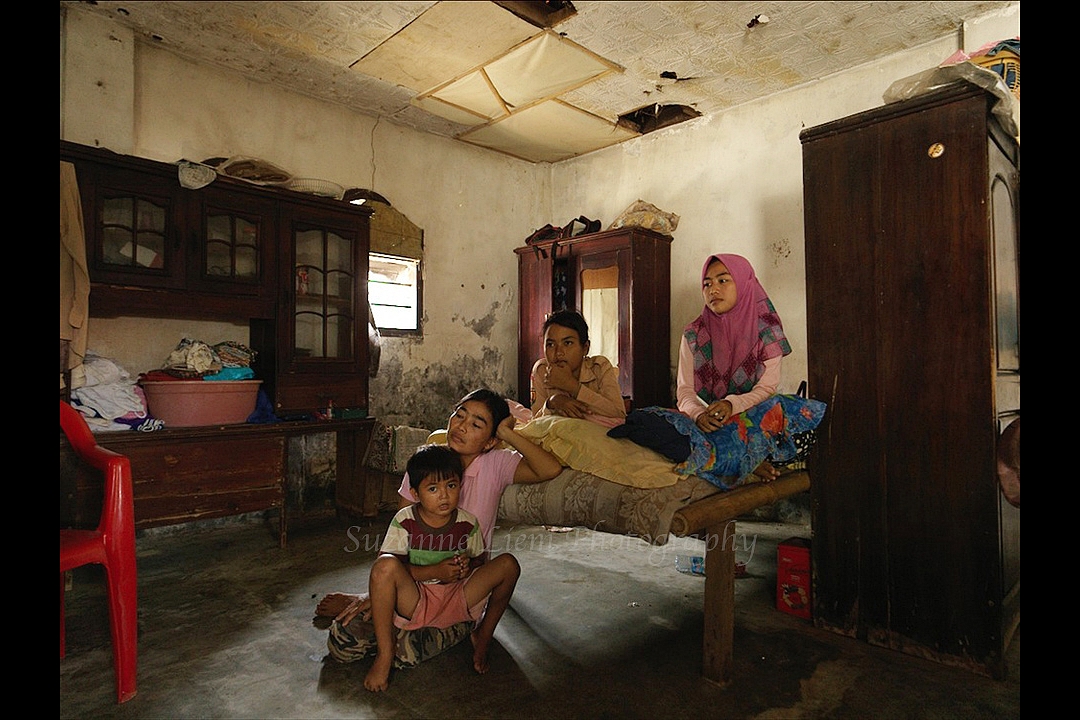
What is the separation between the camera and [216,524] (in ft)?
12.2

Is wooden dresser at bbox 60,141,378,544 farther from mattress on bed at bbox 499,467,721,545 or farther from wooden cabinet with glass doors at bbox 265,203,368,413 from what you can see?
mattress on bed at bbox 499,467,721,545

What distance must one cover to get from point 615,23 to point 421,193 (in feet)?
7.29

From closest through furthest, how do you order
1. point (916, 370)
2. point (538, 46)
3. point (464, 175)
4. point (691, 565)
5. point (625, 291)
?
point (916, 370), point (691, 565), point (538, 46), point (625, 291), point (464, 175)

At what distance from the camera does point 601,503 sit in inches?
72.3

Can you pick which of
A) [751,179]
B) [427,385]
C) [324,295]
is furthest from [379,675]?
[751,179]

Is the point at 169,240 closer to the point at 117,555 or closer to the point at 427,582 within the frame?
the point at 117,555

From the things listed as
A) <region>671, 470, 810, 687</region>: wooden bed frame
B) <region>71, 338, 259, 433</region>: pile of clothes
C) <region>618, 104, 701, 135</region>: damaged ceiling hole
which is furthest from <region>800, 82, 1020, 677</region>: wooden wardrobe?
<region>71, 338, 259, 433</region>: pile of clothes

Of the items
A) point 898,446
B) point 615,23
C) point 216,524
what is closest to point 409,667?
point 898,446

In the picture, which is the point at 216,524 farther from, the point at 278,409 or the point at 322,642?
the point at 322,642

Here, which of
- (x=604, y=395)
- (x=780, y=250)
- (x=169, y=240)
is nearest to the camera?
(x=604, y=395)

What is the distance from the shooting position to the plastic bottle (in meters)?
2.93

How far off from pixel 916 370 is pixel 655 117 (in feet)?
10.8

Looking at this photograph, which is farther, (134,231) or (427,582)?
(134,231)

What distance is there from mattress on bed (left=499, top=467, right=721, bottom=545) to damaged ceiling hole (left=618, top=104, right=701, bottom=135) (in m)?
3.50
